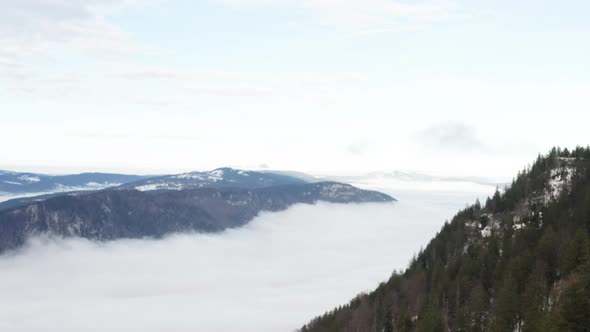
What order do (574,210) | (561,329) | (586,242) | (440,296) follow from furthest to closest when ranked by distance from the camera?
1. (574,210)
2. (440,296)
3. (586,242)
4. (561,329)

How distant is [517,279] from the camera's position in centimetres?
15312

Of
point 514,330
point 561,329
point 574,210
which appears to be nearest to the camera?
point 561,329

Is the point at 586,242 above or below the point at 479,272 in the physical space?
above

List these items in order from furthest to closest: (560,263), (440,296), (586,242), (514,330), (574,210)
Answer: (574,210), (440,296), (560,263), (586,242), (514,330)

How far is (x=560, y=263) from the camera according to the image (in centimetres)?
15162

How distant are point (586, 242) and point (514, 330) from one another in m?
33.5

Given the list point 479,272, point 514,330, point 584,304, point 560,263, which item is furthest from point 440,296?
point 584,304

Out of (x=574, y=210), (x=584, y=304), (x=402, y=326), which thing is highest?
(x=574, y=210)

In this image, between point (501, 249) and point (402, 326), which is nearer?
point (402, 326)

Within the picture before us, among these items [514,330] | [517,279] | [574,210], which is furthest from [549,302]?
[574,210]

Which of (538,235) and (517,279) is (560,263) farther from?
(538,235)

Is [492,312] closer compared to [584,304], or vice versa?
[584,304]

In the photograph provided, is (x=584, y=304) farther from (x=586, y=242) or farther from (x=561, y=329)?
(x=586, y=242)

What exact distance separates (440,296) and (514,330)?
57142 millimetres
